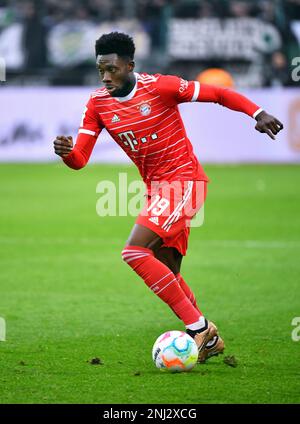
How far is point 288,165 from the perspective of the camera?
973 inches

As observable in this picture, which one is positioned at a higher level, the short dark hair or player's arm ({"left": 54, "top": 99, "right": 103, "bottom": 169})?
the short dark hair

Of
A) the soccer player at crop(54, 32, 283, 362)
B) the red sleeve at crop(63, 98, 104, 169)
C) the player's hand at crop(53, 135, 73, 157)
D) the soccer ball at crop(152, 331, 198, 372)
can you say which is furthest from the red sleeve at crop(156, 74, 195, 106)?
the soccer ball at crop(152, 331, 198, 372)

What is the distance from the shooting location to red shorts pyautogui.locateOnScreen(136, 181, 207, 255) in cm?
667

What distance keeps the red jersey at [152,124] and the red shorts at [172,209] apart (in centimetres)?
8

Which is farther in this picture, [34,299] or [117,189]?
[117,189]

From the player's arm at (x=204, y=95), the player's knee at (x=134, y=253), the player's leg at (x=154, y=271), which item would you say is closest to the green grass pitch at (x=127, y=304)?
the player's leg at (x=154, y=271)

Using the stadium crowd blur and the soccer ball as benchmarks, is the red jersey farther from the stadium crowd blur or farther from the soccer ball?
the stadium crowd blur

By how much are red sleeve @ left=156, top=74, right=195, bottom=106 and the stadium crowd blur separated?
21703 mm

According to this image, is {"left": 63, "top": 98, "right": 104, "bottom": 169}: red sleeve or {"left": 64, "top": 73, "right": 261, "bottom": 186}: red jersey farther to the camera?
{"left": 63, "top": 98, "right": 104, "bottom": 169}: red sleeve

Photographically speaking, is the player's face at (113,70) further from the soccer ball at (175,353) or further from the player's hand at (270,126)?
the soccer ball at (175,353)
